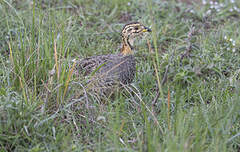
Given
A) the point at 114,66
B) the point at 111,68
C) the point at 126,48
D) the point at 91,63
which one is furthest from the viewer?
the point at 126,48

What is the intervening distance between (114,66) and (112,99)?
1.78 feet

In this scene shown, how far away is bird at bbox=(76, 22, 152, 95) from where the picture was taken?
4.37 m

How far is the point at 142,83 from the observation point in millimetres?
5008

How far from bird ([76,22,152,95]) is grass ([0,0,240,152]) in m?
0.19

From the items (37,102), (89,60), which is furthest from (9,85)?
(89,60)

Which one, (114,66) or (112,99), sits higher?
(114,66)

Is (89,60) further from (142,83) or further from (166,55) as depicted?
(166,55)

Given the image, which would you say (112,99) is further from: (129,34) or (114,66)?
(129,34)

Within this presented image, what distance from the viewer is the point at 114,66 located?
14.1 ft

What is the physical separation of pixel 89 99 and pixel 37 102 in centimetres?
62

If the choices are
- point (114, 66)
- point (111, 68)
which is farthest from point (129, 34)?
point (114, 66)

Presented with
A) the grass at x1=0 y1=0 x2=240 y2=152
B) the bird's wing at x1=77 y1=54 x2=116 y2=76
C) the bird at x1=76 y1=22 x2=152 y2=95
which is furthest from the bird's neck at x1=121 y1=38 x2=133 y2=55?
the grass at x1=0 y1=0 x2=240 y2=152

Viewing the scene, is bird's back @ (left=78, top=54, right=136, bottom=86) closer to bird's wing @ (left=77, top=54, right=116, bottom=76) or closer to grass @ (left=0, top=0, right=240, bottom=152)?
bird's wing @ (left=77, top=54, right=116, bottom=76)

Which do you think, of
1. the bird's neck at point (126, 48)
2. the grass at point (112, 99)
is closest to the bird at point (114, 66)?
the bird's neck at point (126, 48)
